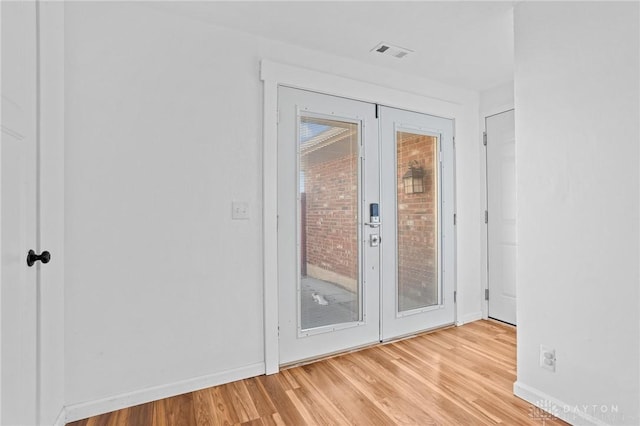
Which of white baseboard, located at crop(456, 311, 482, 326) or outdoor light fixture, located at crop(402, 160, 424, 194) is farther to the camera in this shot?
white baseboard, located at crop(456, 311, 482, 326)

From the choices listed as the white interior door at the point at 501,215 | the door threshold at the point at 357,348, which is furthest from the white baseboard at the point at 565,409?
Answer: the white interior door at the point at 501,215

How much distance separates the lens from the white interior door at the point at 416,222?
2.90 metres

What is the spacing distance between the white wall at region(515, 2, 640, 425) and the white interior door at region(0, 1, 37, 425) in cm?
245

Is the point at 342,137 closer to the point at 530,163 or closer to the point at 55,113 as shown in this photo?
the point at 530,163

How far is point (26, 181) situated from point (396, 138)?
2.53 meters

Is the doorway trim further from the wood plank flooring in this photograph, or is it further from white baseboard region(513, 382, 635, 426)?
white baseboard region(513, 382, 635, 426)

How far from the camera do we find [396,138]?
2.96 meters

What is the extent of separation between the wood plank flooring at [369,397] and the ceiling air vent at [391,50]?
7.83ft

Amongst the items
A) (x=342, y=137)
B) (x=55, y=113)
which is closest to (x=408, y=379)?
(x=342, y=137)

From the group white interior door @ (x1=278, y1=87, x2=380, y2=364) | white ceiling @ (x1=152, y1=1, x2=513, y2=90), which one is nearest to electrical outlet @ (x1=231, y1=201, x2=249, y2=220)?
white interior door @ (x1=278, y1=87, x2=380, y2=364)

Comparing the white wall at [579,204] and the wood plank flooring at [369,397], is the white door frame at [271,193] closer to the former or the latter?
the wood plank flooring at [369,397]

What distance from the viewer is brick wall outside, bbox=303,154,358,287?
2555 millimetres

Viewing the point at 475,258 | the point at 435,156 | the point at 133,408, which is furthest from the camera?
the point at 475,258

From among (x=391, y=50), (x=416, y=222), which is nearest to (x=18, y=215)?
(x=391, y=50)
